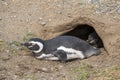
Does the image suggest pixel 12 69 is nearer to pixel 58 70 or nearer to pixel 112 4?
pixel 58 70

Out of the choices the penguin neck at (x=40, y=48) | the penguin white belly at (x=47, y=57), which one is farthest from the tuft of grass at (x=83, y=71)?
the penguin neck at (x=40, y=48)

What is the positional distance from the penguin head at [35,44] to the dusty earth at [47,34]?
12cm

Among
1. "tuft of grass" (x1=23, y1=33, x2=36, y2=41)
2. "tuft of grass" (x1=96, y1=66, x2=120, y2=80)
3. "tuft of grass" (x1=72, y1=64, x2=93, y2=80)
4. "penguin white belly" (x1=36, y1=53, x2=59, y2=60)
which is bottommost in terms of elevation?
"penguin white belly" (x1=36, y1=53, x2=59, y2=60)

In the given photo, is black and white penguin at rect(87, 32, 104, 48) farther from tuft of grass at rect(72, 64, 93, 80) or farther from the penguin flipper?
tuft of grass at rect(72, 64, 93, 80)

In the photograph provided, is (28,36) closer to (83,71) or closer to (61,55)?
(61,55)

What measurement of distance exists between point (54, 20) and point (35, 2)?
598 mm

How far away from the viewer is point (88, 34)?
7680mm

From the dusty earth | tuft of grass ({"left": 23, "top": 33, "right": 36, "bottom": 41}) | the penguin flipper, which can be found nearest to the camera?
the dusty earth

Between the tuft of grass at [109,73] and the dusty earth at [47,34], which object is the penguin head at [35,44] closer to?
the dusty earth at [47,34]

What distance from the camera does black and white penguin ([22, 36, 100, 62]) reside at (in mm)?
6629

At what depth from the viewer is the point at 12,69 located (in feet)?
20.1

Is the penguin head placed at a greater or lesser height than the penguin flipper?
greater

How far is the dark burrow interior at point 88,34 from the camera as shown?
7.31 metres

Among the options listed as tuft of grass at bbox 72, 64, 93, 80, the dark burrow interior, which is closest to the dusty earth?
tuft of grass at bbox 72, 64, 93, 80
